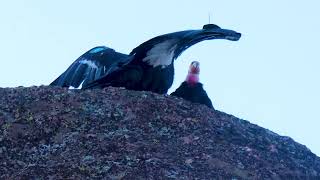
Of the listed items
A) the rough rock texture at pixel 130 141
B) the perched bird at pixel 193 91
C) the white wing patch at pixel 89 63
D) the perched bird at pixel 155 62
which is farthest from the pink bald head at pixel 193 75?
the white wing patch at pixel 89 63

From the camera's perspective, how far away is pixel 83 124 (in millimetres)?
8172

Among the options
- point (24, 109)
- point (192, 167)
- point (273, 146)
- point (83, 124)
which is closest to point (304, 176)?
point (273, 146)

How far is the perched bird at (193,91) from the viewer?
34.3ft

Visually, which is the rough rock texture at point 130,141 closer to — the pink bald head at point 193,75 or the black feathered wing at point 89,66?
the pink bald head at point 193,75

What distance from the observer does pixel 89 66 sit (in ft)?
40.3

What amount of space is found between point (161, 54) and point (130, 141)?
307 cm

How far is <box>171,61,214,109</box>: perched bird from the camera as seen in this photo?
34.3ft

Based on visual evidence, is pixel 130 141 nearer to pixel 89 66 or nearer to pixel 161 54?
pixel 161 54

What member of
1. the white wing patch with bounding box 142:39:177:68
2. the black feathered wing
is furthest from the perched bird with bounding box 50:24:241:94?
the black feathered wing

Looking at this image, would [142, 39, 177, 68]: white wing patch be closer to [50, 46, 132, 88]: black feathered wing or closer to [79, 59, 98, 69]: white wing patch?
[50, 46, 132, 88]: black feathered wing

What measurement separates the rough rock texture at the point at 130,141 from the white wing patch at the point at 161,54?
1289mm

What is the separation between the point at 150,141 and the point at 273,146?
1.62m

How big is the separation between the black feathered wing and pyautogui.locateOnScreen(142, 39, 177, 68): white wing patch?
103 cm

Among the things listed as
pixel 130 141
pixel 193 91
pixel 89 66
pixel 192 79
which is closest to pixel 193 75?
pixel 192 79
